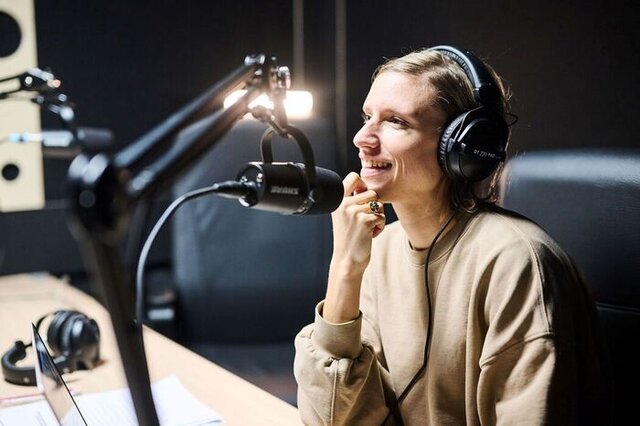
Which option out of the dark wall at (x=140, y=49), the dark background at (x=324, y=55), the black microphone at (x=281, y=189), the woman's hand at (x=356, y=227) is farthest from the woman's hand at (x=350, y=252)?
the dark wall at (x=140, y=49)

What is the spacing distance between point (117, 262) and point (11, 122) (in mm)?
2063

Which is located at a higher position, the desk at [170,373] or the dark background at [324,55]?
the dark background at [324,55]

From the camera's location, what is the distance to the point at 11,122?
7.20 ft

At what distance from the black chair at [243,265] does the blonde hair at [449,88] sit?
0.79 metres

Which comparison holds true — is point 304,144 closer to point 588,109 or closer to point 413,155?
point 413,155

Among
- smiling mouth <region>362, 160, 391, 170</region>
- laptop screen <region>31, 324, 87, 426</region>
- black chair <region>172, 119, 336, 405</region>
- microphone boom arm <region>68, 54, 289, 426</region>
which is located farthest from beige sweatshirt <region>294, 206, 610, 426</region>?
black chair <region>172, 119, 336, 405</region>

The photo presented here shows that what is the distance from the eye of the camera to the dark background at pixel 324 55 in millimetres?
1468

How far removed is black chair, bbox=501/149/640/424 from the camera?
100 cm

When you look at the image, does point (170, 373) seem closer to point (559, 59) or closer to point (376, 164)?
point (376, 164)

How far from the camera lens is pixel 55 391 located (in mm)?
914

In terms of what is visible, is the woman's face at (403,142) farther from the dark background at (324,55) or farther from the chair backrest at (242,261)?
the chair backrest at (242,261)

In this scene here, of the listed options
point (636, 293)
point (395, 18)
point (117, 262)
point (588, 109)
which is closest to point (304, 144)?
point (117, 262)

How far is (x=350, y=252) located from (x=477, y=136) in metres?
0.27

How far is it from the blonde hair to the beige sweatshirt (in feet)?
0.17
